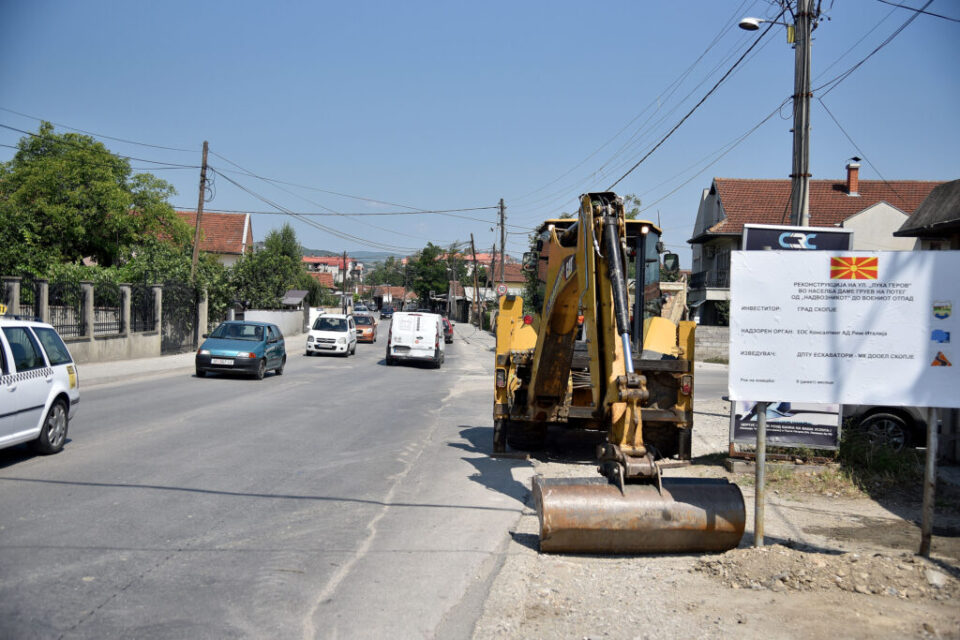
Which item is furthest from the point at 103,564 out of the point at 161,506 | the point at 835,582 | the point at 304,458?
the point at 835,582

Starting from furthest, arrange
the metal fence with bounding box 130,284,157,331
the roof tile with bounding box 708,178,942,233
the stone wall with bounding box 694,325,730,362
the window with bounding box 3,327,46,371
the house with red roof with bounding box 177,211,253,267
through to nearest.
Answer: the house with red roof with bounding box 177,211,253,267 → the roof tile with bounding box 708,178,942,233 → the stone wall with bounding box 694,325,730,362 → the metal fence with bounding box 130,284,157,331 → the window with bounding box 3,327,46,371

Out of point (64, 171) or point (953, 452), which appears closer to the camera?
point (953, 452)

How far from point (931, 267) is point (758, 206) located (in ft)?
121

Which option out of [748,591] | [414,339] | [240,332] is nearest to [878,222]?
[414,339]

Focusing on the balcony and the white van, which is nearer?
the white van

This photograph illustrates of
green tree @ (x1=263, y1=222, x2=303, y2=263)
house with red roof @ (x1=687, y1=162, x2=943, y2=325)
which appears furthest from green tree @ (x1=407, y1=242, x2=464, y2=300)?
house with red roof @ (x1=687, y1=162, x2=943, y2=325)

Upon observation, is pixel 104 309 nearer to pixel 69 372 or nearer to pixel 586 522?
pixel 69 372

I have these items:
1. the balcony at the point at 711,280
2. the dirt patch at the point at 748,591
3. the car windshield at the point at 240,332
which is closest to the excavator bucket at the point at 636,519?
the dirt patch at the point at 748,591

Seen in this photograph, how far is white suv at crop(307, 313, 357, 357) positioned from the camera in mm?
30703

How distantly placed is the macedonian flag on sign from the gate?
26454mm

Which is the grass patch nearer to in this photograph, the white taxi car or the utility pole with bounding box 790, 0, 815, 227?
the utility pole with bounding box 790, 0, 815, 227

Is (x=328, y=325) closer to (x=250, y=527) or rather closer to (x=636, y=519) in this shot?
(x=250, y=527)

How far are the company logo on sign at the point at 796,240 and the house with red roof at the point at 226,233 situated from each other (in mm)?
66168

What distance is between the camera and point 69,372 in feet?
31.3
